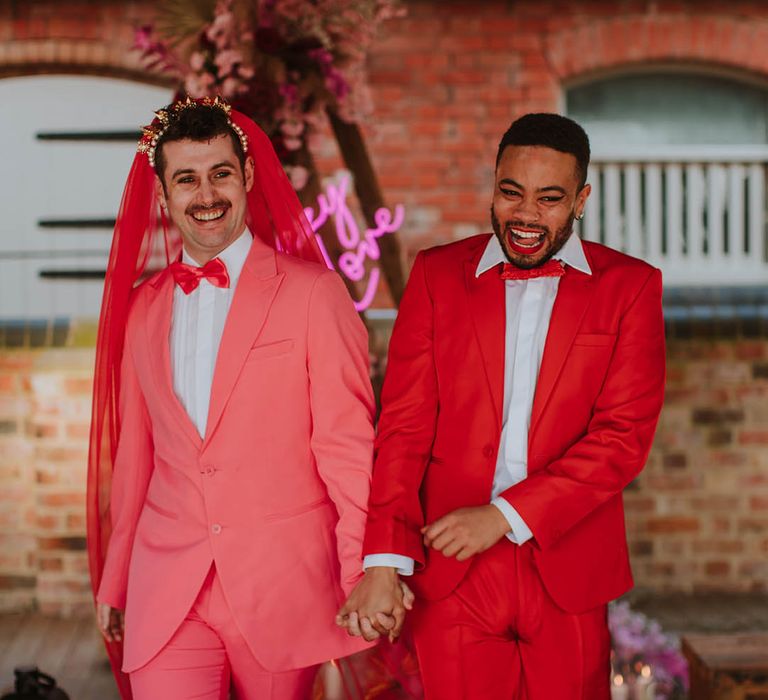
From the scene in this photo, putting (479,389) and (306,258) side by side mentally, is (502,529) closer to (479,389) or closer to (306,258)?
(479,389)

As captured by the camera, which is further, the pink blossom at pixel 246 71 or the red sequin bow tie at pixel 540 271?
the pink blossom at pixel 246 71

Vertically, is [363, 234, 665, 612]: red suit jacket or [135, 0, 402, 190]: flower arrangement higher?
[135, 0, 402, 190]: flower arrangement

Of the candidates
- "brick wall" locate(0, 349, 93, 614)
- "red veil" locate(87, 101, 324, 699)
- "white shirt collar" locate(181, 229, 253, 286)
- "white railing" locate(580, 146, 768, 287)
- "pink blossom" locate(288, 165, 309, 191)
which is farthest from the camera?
"white railing" locate(580, 146, 768, 287)

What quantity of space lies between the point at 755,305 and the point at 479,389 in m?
3.52

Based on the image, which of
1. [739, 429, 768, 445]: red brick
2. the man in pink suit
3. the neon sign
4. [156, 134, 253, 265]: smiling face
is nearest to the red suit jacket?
the man in pink suit

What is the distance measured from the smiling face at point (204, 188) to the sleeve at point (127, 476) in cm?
34

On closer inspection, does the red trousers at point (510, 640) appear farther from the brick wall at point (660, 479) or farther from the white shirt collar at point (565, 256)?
the brick wall at point (660, 479)

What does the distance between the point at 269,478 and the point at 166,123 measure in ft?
2.70

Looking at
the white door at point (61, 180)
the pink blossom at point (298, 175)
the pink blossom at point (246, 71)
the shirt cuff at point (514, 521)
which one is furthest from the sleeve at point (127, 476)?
the white door at point (61, 180)

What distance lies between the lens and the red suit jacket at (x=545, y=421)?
215cm

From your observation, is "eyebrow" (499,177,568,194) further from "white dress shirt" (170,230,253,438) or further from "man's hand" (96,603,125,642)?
"man's hand" (96,603,125,642)

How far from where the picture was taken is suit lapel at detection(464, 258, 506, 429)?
2182mm

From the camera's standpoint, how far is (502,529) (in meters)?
2.12

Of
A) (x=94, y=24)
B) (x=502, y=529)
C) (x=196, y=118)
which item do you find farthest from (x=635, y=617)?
(x=94, y=24)
